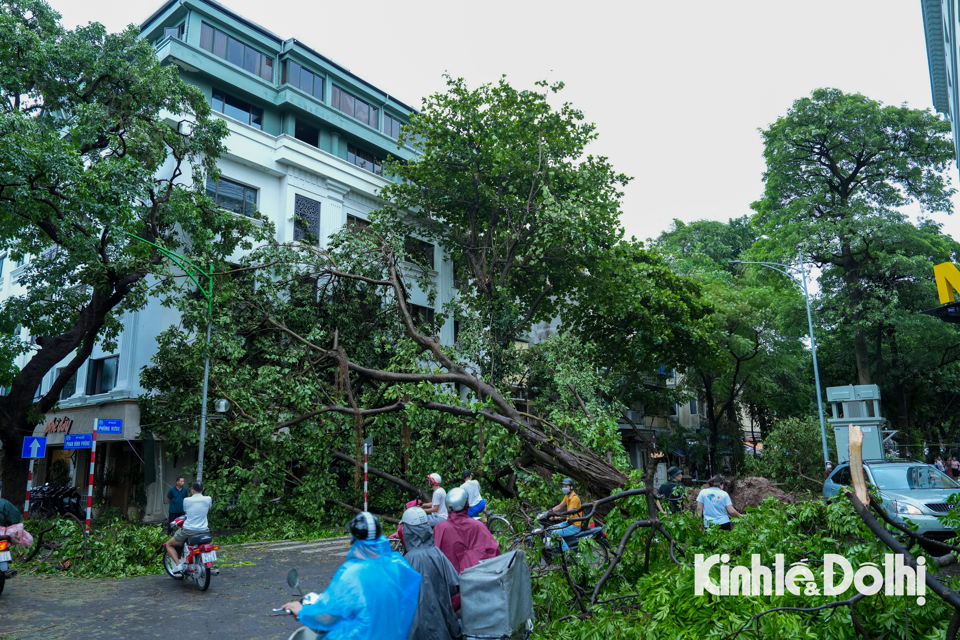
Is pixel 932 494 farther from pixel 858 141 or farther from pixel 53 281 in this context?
pixel 858 141

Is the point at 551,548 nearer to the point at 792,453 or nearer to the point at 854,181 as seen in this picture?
the point at 792,453

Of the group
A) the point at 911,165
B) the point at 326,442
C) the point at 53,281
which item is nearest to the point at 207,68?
the point at 53,281

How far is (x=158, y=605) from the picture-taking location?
863 centimetres

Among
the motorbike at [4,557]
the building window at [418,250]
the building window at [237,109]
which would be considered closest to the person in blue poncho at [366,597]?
the motorbike at [4,557]

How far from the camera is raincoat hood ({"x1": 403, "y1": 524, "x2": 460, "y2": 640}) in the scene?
14.8 ft

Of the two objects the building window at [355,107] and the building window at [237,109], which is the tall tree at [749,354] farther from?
the building window at [237,109]

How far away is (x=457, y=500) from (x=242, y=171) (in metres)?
19.7

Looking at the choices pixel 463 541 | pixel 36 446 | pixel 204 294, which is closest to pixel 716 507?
pixel 463 541

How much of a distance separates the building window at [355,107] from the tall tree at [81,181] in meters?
9.65

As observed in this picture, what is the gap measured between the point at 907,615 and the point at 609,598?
7.37 ft

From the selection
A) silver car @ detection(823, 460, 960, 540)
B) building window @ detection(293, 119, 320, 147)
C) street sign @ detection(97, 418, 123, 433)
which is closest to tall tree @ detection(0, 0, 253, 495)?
street sign @ detection(97, 418, 123, 433)

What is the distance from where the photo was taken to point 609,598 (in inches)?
223

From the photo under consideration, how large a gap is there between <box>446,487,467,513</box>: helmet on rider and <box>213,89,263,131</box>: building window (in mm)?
20925

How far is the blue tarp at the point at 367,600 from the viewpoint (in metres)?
3.60
